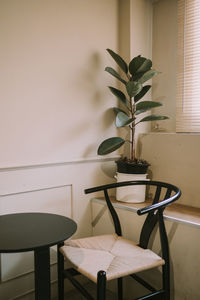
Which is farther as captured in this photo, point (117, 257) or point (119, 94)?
point (119, 94)

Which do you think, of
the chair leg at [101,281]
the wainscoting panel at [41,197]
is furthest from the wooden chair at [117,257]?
the wainscoting panel at [41,197]

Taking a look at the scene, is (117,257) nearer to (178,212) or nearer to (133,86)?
(178,212)

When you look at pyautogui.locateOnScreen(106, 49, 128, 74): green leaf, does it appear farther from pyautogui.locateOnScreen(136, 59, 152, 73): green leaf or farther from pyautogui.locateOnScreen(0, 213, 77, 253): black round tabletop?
pyautogui.locateOnScreen(0, 213, 77, 253): black round tabletop

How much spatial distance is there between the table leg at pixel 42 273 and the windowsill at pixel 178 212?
30.0 inches

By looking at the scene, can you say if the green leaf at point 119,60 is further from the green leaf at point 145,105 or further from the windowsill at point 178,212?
the windowsill at point 178,212

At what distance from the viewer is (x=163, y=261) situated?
1.52 m

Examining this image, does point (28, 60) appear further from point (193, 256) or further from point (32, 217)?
point (193, 256)

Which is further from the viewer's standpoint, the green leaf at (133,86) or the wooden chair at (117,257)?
the green leaf at (133,86)

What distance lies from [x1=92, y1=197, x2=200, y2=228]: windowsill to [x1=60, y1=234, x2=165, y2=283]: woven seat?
27cm

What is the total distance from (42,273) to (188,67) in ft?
5.91

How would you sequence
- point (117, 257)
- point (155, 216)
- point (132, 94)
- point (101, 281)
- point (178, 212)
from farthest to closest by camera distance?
point (132, 94) < point (178, 212) < point (155, 216) < point (117, 257) < point (101, 281)

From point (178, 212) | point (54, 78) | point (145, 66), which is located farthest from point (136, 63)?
point (178, 212)

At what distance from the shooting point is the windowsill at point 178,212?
67.0 inches

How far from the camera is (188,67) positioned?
7.32 feet
